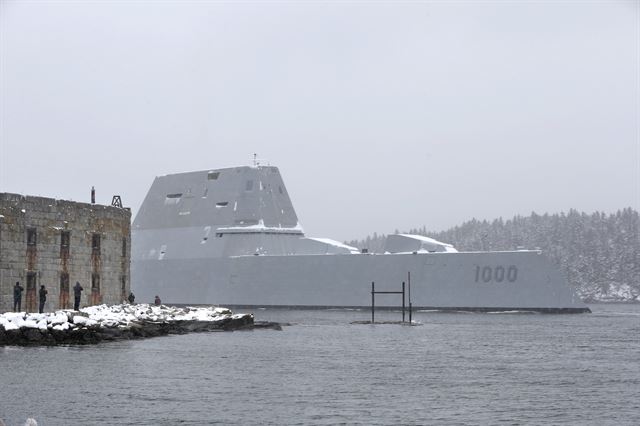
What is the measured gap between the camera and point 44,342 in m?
27.1

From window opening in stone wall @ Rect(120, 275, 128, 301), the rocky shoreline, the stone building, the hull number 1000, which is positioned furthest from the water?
the hull number 1000

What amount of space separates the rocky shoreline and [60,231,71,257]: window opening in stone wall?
1.95m

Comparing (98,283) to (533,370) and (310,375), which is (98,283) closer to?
(310,375)

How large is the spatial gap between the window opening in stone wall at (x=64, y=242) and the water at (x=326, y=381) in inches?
158

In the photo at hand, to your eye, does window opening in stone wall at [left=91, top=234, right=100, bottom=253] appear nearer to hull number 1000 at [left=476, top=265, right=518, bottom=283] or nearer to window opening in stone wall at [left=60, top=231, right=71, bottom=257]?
window opening in stone wall at [left=60, top=231, right=71, bottom=257]

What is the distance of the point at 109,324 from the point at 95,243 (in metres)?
4.37

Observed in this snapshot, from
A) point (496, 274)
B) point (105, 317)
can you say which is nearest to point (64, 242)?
point (105, 317)

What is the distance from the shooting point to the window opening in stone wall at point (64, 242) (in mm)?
31031

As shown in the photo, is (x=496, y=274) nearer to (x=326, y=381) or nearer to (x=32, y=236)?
(x=32, y=236)

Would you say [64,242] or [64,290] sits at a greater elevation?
[64,242]

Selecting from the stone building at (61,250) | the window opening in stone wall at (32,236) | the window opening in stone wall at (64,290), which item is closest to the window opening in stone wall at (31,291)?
the stone building at (61,250)

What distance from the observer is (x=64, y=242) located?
102ft

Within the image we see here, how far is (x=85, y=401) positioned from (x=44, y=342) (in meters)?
10.2

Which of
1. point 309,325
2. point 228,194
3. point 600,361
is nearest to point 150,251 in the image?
point 228,194
